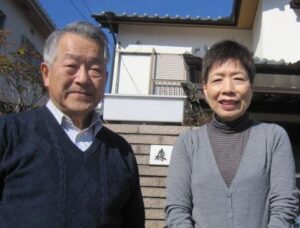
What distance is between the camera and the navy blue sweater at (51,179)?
160cm

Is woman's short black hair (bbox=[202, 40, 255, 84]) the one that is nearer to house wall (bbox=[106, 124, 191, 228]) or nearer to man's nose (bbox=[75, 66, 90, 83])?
man's nose (bbox=[75, 66, 90, 83])

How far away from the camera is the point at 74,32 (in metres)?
1.87

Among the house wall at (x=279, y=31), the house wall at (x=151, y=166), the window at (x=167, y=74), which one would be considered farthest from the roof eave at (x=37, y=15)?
the house wall at (x=151, y=166)

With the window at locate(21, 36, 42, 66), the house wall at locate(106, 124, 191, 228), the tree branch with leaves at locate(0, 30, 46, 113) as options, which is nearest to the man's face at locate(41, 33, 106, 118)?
the house wall at locate(106, 124, 191, 228)

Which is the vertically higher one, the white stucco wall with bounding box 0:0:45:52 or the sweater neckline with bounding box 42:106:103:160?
the white stucco wall with bounding box 0:0:45:52

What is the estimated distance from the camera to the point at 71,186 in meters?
1.67

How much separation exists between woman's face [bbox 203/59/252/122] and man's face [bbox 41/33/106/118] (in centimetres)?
61

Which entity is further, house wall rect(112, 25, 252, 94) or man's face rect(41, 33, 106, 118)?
house wall rect(112, 25, 252, 94)

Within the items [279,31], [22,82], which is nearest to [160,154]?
[22,82]

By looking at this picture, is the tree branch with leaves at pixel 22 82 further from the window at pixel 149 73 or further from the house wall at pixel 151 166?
the window at pixel 149 73

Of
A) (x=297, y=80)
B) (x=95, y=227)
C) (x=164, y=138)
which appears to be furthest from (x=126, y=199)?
(x=297, y=80)

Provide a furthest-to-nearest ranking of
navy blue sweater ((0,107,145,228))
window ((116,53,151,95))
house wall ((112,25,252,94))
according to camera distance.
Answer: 1. house wall ((112,25,252,94))
2. window ((116,53,151,95))
3. navy blue sweater ((0,107,145,228))

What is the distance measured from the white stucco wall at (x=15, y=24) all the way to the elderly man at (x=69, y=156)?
1077 cm

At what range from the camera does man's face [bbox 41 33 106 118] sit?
5.93ft
